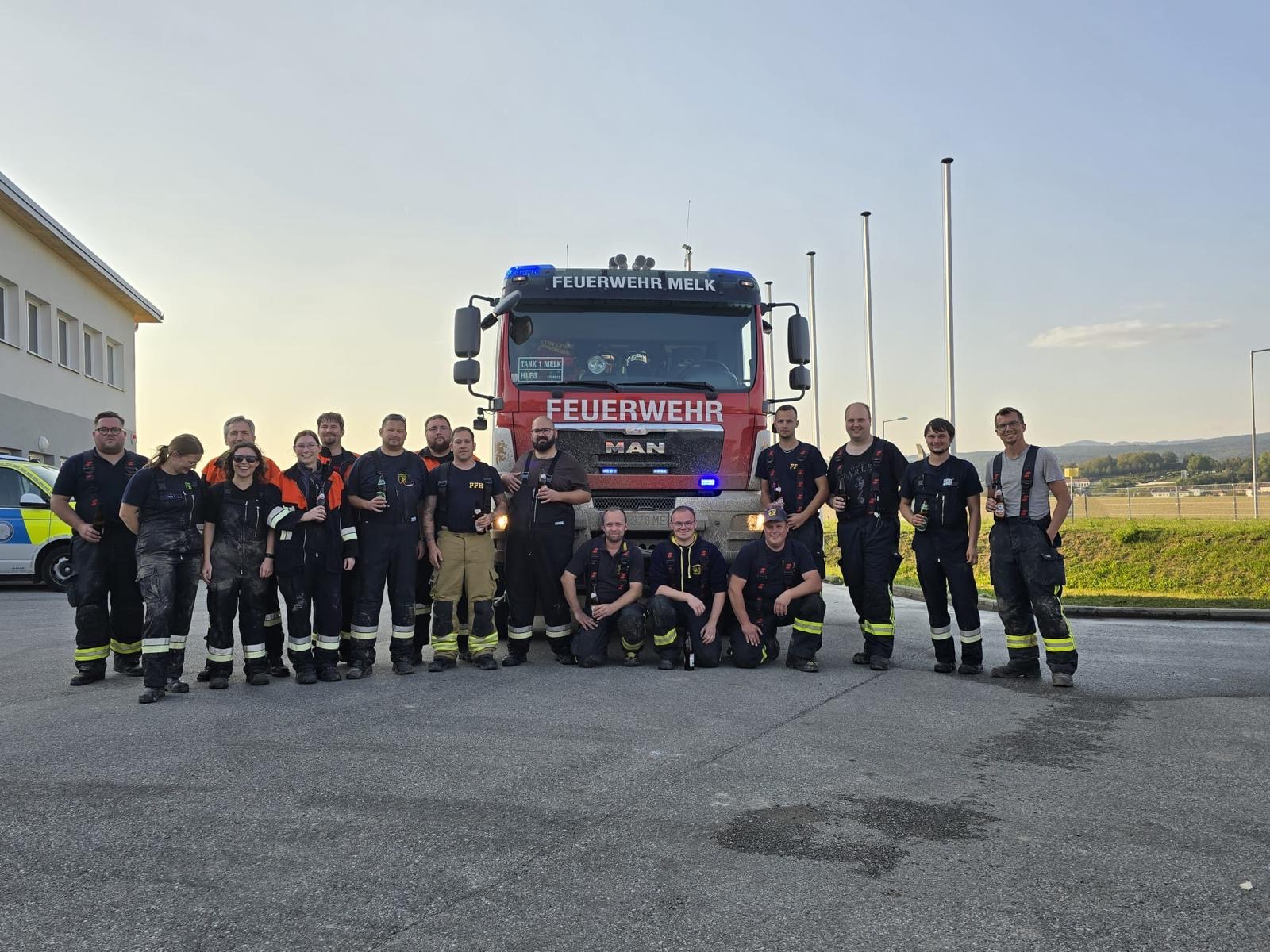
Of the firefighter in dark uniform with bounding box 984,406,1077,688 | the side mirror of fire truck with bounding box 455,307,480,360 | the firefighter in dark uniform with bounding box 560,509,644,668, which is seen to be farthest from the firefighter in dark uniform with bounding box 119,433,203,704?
the firefighter in dark uniform with bounding box 984,406,1077,688

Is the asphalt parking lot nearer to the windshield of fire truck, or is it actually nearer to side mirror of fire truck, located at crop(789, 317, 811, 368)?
the windshield of fire truck

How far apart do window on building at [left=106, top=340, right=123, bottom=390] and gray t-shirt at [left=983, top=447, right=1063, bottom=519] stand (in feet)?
103

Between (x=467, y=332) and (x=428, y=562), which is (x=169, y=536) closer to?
(x=428, y=562)

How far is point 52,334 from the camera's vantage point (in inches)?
1089

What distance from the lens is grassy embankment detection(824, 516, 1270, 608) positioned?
23000 millimetres

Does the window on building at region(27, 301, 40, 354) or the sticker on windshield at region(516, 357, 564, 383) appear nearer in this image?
the sticker on windshield at region(516, 357, 564, 383)

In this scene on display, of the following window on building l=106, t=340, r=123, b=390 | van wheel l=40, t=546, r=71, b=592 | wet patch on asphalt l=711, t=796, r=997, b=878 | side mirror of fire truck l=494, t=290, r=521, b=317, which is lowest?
wet patch on asphalt l=711, t=796, r=997, b=878

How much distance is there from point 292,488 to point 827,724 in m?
4.00

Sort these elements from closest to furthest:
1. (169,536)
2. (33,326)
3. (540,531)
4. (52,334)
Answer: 1. (169,536)
2. (540,531)
3. (33,326)
4. (52,334)

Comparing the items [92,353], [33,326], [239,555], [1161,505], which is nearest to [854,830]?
[239,555]

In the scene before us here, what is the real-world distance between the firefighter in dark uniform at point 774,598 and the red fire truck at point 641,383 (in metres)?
0.43

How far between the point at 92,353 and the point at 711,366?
1089 inches

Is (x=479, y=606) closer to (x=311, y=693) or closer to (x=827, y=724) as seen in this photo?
(x=311, y=693)

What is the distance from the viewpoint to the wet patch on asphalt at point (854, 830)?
3893mm
